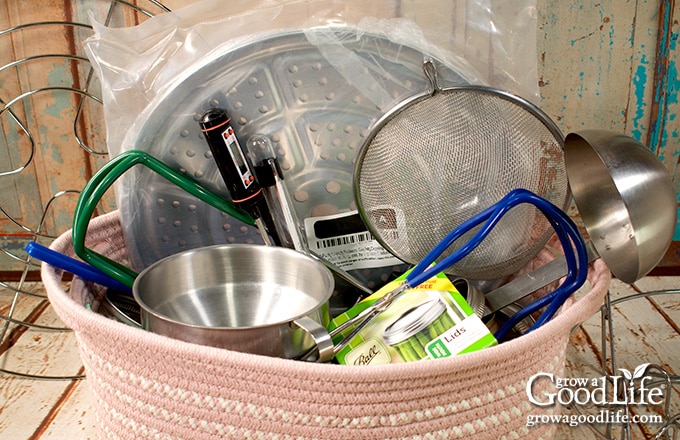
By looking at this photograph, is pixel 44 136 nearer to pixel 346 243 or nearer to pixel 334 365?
pixel 346 243

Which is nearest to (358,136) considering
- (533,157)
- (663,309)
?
(533,157)

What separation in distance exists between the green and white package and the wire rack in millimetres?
376

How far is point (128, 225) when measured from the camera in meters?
0.65

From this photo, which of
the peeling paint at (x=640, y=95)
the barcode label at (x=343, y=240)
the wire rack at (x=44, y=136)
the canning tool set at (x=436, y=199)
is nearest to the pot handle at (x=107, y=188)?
the canning tool set at (x=436, y=199)

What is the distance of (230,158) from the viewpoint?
0.60 meters

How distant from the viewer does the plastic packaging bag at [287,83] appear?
0.61 meters

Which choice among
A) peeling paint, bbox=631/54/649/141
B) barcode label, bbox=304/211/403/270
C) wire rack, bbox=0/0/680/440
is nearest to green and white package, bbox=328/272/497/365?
barcode label, bbox=304/211/403/270

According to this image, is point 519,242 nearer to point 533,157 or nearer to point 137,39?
point 533,157

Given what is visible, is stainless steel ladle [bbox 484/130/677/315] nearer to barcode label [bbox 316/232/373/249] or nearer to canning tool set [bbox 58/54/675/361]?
canning tool set [bbox 58/54/675/361]

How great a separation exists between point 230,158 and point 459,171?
0.63 feet

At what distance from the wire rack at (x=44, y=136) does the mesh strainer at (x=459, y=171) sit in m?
0.27

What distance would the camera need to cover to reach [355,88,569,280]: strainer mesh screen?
601mm

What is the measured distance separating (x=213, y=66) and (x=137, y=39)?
0.30 feet

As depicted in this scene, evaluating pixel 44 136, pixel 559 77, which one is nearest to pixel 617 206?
pixel 559 77
